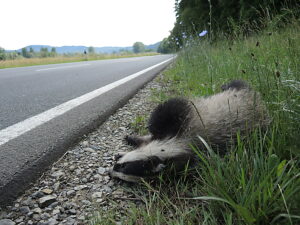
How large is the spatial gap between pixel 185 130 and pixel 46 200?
1.05 m

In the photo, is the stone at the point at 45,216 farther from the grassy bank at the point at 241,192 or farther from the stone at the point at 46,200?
the grassy bank at the point at 241,192

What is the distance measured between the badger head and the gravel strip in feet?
0.27

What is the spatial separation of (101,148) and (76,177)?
1.44 ft

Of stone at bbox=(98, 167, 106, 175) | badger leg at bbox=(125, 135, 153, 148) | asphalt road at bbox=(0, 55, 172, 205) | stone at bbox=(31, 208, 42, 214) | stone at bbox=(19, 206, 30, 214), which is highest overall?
asphalt road at bbox=(0, 55, 172, 205)

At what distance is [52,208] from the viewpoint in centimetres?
136

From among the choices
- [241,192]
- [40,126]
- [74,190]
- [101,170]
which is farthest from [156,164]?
[40,126]

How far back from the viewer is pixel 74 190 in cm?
151

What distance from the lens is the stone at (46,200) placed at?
53.8 inches

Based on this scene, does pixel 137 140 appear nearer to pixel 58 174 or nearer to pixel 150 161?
pixel 150 161

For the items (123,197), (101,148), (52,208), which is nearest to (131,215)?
(123,197)

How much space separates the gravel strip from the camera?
1288 millimetres

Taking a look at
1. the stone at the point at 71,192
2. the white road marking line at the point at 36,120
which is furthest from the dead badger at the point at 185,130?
the white road marking line at the point at 36,120

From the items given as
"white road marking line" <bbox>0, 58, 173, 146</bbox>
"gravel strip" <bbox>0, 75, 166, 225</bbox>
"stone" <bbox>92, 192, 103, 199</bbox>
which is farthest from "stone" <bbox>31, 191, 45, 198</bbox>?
"white road marking line" <bbox>0, 58, 173, 146</bbox>

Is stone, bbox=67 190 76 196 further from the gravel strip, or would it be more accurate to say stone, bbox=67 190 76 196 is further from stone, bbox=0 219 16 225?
stone, bbox=0 219 16 225
